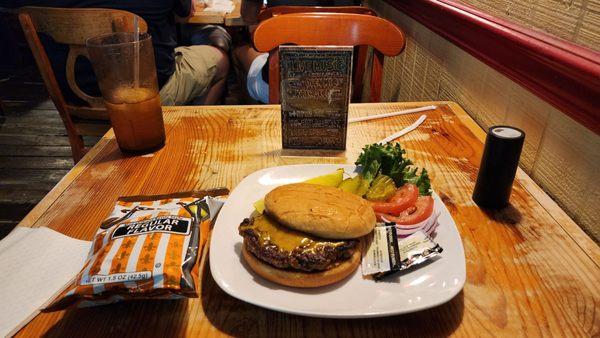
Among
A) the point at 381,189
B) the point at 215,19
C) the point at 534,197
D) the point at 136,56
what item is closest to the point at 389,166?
the point at 381,189

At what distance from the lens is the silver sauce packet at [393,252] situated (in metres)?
0.74

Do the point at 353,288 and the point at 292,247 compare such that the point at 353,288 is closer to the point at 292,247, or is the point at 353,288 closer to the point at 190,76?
the point at 292,247

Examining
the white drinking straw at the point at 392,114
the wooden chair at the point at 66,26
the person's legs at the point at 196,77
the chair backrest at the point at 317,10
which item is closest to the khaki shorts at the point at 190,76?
the person's legs at the point at 196,77

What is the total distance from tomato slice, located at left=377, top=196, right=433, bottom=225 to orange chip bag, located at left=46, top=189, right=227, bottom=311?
41 cm

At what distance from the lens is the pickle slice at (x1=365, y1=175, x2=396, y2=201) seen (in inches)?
37.7

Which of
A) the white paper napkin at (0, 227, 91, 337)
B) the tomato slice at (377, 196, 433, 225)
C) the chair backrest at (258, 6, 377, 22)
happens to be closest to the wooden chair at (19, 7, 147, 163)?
the chair backrest at (258, 6, 377, 22)

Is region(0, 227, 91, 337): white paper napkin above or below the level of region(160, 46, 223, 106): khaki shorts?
above

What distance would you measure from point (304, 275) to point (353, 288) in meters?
0.09

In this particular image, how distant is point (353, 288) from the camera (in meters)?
0.73

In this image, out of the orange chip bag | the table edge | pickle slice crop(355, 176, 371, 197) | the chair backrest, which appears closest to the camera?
the orange chip bag

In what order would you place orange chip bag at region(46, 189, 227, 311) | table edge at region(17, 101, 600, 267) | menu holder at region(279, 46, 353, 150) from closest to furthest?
orange chip bag at region(46, 189, 227, 311) < table edge at region(17, 101, 600, 267) < menu holder at region(279, 46, 353, 150)

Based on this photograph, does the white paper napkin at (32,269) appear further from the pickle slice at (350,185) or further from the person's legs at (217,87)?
the person's legs at (217,87)

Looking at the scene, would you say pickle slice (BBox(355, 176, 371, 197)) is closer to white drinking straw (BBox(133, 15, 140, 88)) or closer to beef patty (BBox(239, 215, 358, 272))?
beef patty (BBox(239, 215, 358, 272))

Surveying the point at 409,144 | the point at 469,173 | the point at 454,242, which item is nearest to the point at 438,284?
the point at 454,242
